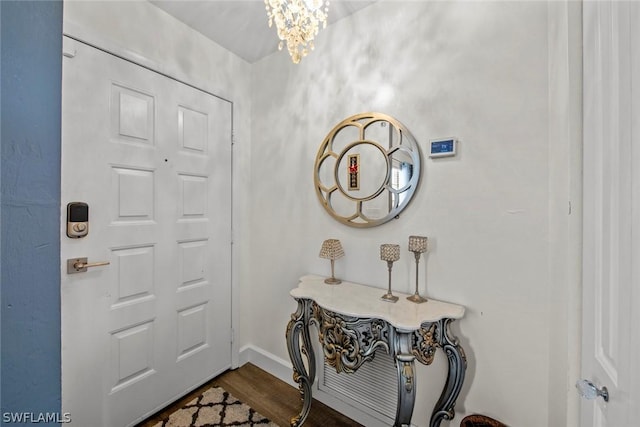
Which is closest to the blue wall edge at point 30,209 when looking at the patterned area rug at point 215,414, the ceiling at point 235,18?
the patterned area rug at point 215,414

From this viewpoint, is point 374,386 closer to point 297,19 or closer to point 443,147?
point 443,147

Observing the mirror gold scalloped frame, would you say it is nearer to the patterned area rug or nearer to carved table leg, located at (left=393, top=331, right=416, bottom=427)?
carved table leg, located at (left=393, top=331, right=416, bottom=427)

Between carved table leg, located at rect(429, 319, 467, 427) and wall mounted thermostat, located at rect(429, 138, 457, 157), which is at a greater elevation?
wall mounted thermostat, located at rect(429, 138, 457, 157)

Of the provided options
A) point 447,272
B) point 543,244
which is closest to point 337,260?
point 447,272

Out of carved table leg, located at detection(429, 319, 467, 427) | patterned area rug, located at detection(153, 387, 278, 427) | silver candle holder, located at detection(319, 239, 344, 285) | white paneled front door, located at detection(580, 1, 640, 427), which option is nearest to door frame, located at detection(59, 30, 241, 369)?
patterned area rug, located at detection(153, 387, 278, 427)

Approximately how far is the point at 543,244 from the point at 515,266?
0.49ft

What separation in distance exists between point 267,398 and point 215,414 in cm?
34

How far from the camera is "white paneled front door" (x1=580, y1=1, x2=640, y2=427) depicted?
23.4 inches

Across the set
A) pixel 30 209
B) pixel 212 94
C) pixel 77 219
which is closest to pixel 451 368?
pixel 30 209

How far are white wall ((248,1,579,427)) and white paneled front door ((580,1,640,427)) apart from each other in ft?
0.49

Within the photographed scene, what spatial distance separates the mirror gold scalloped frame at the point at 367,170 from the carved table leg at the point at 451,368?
650 mm

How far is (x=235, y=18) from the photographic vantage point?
1.88 m

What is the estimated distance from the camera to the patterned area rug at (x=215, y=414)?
5.55 feet

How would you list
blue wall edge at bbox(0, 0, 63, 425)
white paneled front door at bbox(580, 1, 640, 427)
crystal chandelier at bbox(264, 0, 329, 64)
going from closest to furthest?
blue wall edge at bbox(0, 0, 63, 425) < white paneled front door at bbox(580, 1, 640, 427) < crystal chandelier at bbox(264, 0, 329, 64)
